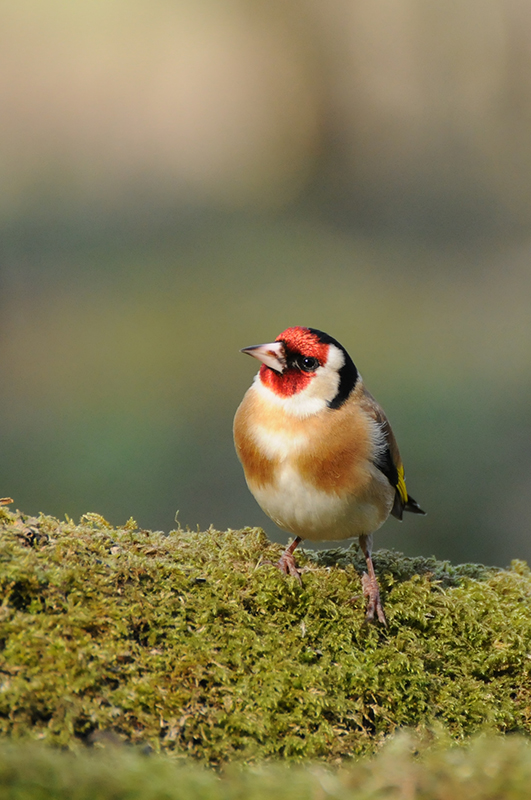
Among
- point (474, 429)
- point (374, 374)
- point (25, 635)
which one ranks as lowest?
point (25, 635)

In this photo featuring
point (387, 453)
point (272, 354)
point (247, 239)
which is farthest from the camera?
point (247, 239)

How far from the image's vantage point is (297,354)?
138 inches

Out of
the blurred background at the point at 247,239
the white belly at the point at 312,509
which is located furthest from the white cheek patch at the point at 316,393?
the blurred background at the point at 247,239

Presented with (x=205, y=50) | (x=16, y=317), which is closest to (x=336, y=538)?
(x=16, y=317)

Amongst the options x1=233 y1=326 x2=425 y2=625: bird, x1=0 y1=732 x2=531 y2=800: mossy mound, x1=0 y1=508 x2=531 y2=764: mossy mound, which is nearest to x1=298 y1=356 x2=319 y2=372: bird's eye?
x1=233 y1=326 x2=425 y2=625: bird

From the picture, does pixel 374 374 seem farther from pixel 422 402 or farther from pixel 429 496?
pixel 429 496

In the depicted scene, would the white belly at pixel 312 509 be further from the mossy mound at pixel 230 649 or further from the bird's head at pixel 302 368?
the bird's head at pixel 302 368

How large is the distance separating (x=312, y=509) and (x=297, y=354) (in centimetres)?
80

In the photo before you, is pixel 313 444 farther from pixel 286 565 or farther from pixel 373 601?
pixel 373 601

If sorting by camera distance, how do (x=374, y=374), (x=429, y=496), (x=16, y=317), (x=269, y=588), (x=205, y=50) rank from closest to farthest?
(x=269, y=588), (x=429, y=496), (x=374, y=374), (x=16, y=317), (x=205, y=50)

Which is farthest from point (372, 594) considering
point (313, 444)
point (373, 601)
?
point (313, 444)

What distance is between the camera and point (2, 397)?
10.5 meters

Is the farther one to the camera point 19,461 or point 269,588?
point 19,461

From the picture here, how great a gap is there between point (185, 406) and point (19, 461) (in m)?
2.60
